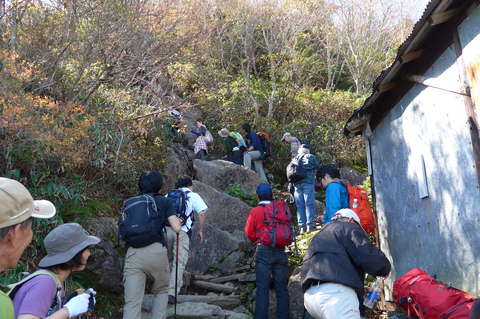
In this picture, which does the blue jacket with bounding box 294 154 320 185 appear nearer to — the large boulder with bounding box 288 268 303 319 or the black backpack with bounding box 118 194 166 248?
the large boulder with bounding box 288 268 303 319

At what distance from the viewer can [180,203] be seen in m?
6.88

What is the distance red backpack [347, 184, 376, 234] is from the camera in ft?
23.9

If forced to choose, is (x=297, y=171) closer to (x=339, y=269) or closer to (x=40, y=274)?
(x=339, y=269)

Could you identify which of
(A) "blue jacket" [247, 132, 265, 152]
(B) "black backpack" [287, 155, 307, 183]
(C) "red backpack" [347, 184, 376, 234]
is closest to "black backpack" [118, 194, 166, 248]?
(C) "red backpack" [347, 184, 376, 234]

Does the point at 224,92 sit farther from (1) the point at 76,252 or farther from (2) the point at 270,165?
(1) the point at 76,252

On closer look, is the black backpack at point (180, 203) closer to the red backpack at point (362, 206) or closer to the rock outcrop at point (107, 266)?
the rock outcrop at point (107, 266)

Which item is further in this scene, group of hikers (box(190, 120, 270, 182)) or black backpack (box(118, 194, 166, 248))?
group of hikers (box(190, 120, 270, 182))

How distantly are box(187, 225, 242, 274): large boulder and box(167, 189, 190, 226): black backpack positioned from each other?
2308 millimetres

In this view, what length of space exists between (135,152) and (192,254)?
321cm

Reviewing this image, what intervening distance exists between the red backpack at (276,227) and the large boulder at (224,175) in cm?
663

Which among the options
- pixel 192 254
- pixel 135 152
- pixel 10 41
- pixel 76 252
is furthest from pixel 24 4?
pixel 76 252

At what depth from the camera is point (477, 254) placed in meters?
4.92

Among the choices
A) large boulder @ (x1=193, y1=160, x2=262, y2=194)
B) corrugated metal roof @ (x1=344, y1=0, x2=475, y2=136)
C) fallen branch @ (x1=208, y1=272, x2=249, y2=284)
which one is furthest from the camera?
large boulder @ (x1=193, y1=160, x2=262, y2=194)

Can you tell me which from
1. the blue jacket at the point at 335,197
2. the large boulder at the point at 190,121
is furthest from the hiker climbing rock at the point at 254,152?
the blue jacket at the point at 335,197
